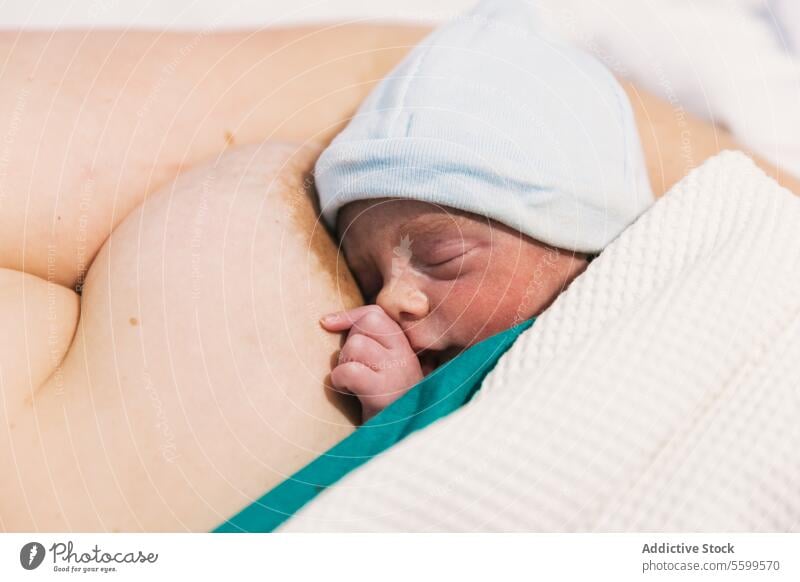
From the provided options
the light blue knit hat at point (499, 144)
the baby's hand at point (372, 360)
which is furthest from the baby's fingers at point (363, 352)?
the light blue knit hat at point (499, 144)

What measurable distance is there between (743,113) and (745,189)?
34 centimetres

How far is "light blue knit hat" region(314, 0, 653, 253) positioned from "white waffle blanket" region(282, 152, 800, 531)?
0.09 meters

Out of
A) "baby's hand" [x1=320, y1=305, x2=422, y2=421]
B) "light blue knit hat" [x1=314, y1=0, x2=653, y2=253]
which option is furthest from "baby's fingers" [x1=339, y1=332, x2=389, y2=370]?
"light blue knit hat" [x1=314, y1=0, x2=653, y2=253]

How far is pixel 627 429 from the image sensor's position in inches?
18.3

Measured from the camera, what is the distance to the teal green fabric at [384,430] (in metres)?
0.49

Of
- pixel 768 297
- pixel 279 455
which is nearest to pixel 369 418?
pixel 279 455

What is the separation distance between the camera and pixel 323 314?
0.56m

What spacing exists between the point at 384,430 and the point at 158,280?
0.21 metres

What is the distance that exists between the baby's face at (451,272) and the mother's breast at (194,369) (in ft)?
0.17

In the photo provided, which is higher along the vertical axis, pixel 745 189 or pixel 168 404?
pixel 745 189
